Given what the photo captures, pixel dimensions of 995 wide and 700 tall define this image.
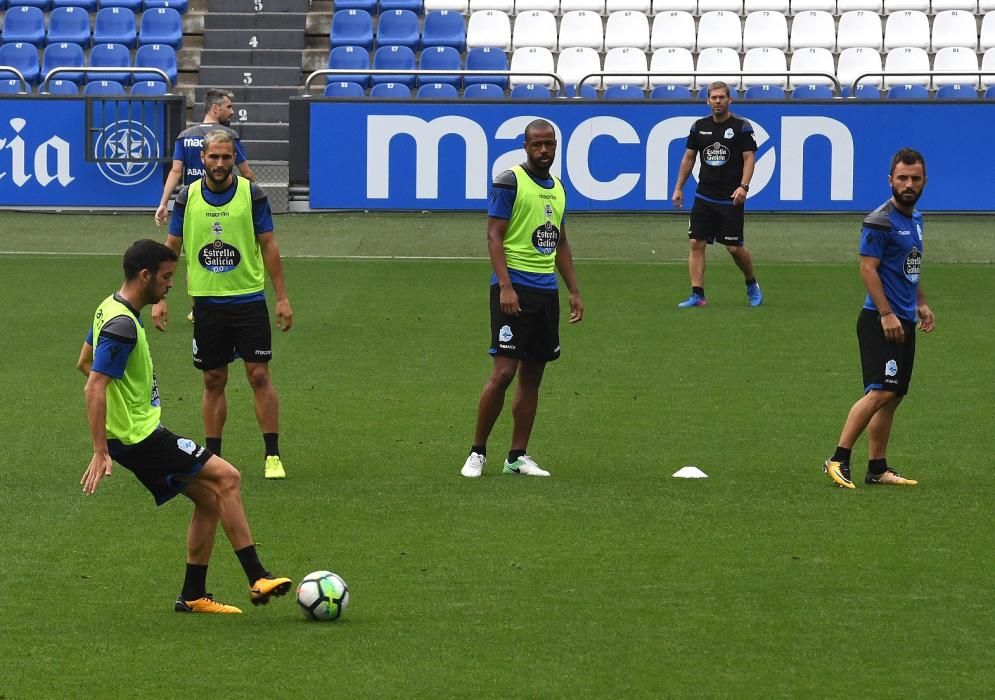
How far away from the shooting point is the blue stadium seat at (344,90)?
2348 cm

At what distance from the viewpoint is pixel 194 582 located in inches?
271

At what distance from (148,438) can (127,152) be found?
16.3 metres

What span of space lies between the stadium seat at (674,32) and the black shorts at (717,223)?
400 inches

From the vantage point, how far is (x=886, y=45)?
84.8ft

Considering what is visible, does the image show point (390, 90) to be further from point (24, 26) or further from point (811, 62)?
point (24, 26)

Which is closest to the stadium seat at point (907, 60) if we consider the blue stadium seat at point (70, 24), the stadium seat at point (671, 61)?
the stadium seat at point (671, 61)

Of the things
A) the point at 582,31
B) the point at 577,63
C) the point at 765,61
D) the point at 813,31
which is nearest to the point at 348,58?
the point at 577,63

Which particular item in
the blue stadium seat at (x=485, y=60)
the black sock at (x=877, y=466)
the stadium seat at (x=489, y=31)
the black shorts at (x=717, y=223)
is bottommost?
the black sock at (x=877, y=466)

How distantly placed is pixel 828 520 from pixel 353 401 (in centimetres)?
446

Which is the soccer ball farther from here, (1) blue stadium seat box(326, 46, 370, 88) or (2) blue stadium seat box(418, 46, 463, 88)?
(1) blue stadium seat box(326, 46, 370, 88)

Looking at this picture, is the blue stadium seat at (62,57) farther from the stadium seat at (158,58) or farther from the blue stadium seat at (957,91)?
the blue stadium seat at (957,91)

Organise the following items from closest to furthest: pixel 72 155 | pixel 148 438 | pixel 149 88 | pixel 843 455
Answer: pixel 148 438, pixel 843 455, pixel 72 155, pixel 149 88

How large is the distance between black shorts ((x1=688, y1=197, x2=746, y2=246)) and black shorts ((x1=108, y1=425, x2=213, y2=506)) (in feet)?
33.3

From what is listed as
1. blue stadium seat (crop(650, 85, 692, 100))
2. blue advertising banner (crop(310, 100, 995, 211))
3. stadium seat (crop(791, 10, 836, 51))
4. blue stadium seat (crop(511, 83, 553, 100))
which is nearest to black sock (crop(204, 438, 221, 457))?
blue advertising banner (crop(310, 100, 995, 211))
